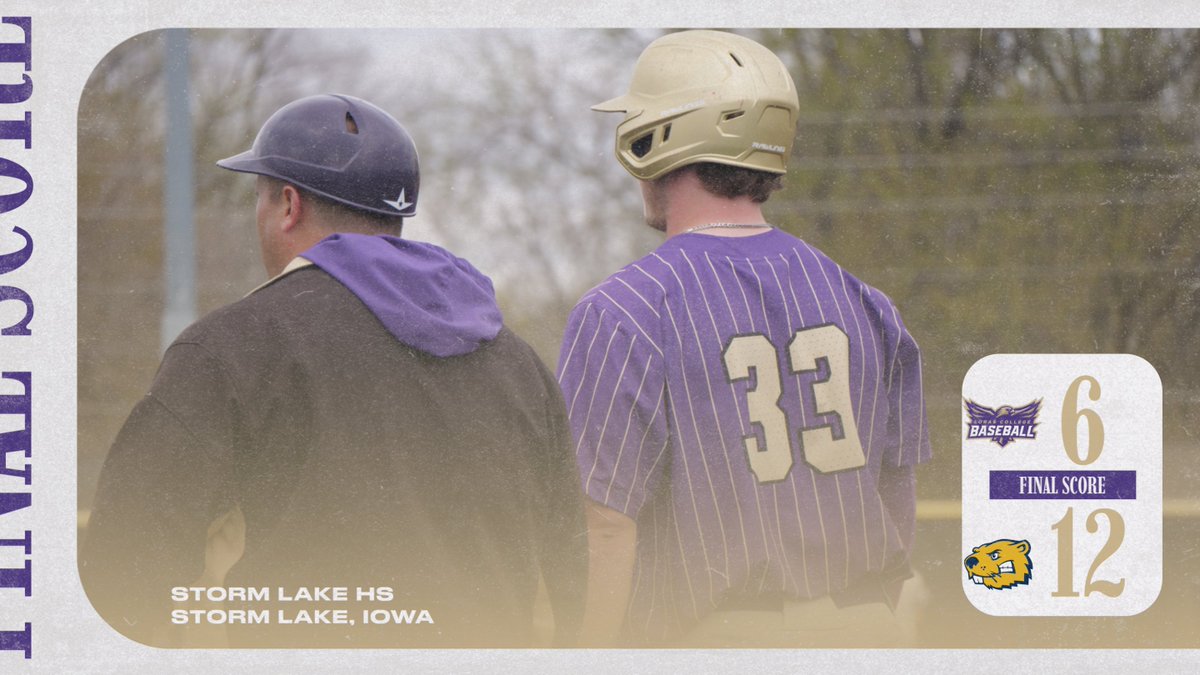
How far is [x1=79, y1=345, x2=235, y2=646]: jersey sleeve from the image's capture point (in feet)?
8.60

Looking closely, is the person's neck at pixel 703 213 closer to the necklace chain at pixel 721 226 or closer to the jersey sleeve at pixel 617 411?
the necklace chain at pixel 721 226

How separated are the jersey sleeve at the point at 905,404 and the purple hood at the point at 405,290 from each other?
101 cm

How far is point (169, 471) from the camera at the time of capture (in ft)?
8.68

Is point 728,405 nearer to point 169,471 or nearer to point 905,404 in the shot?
point 905,404

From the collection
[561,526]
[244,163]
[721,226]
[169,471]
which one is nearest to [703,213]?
[721,226]

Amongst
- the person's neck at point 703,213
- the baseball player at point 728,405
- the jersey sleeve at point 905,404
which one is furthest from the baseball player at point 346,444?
the jersey sleeve at point 905,404

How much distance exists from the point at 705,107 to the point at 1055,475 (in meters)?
1.30

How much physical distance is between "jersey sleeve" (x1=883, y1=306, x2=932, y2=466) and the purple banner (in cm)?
25

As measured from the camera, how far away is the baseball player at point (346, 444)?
2678mm

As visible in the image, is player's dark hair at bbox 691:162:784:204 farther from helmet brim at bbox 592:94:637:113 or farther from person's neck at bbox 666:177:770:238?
helmet brim at bbox 592:94:637:113

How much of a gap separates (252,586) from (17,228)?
3.47ft

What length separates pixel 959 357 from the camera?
322 centimetres

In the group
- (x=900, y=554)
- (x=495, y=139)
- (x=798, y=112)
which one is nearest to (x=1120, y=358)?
(x=900, y=554)

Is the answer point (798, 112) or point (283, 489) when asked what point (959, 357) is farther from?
point (283, 489)
